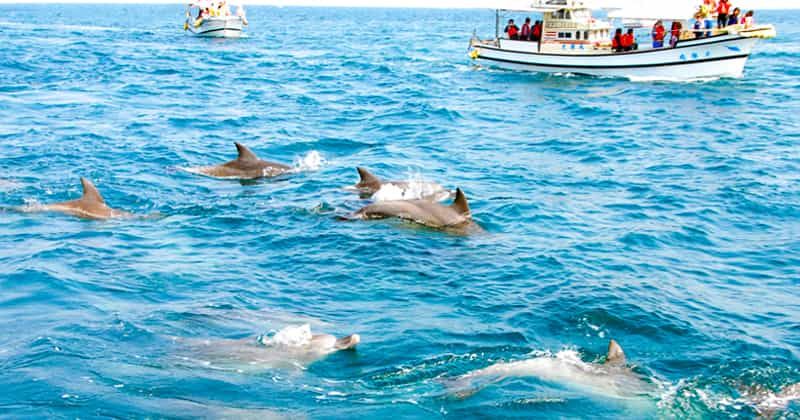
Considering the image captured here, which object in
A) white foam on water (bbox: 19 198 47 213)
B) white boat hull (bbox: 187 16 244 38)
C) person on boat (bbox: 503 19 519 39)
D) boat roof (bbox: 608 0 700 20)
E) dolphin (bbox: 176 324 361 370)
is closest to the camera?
dolphin (bbox: 176 324 361 370)

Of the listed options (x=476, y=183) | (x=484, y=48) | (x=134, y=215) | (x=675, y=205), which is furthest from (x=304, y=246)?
(x=484, y=48)

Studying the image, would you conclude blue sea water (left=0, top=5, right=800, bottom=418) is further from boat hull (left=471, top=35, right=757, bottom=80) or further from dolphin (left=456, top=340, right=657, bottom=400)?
boat hull (left=471, top=35, right=757, bottom=80)

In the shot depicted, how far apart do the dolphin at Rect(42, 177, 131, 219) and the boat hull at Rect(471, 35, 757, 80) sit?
31320 millimetres

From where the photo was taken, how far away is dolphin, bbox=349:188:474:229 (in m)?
14.5

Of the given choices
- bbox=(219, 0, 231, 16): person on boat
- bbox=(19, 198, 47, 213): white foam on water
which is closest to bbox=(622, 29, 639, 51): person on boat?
bbox=(19, 198, 47, 213): white foam on water

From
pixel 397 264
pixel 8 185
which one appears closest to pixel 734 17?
pixel 397 264

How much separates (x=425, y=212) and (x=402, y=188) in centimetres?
221

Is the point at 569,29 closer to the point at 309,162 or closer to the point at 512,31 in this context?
the point at 512,31

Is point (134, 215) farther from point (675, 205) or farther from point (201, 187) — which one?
point (675, 205)

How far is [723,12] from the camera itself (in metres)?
38.9

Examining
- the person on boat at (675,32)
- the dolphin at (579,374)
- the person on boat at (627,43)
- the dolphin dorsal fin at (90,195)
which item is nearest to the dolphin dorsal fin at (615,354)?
the dolphin at (579,374)

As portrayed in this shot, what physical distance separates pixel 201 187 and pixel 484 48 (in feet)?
108

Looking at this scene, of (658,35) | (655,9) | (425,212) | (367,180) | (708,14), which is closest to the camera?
(425,212)

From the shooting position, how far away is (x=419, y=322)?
10609mm
